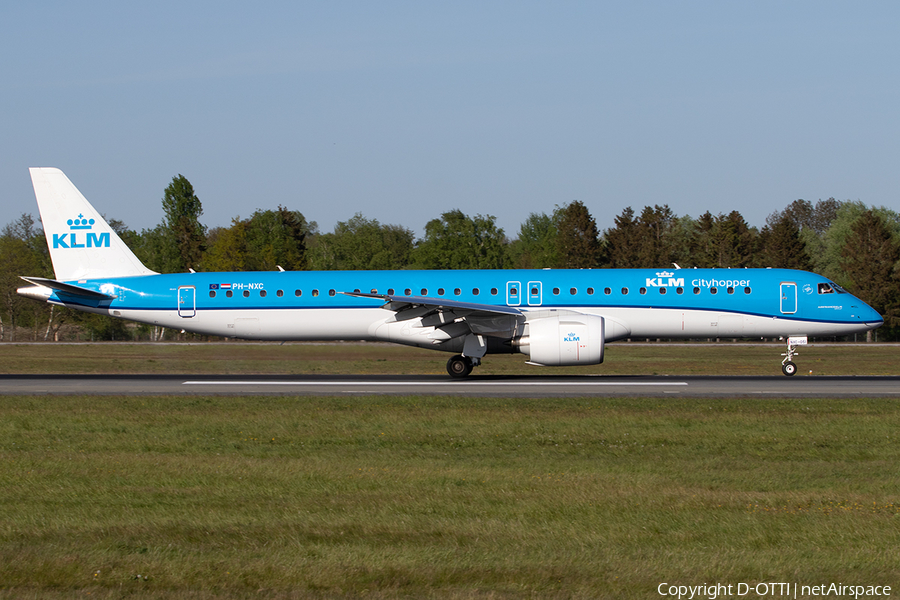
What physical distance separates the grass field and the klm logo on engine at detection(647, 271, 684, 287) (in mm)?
8402

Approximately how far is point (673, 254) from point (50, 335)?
2201 inches

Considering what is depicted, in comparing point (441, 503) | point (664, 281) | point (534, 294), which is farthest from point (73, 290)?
point (441, 503)

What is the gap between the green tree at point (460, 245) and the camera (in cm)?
7988

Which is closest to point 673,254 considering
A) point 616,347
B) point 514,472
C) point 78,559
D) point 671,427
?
point 616,347

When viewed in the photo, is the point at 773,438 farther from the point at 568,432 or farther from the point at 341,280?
the point at 341,280

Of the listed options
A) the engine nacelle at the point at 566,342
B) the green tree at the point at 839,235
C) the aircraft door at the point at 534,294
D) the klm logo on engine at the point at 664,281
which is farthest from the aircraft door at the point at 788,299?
the green tree at the point at 839,235

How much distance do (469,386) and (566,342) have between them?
328 centimetres

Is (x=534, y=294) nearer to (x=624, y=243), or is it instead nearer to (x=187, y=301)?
(x=187, y=301)

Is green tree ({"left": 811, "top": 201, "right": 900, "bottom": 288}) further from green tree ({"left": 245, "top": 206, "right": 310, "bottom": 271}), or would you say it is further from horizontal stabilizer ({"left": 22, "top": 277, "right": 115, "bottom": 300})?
horizontal stabilizer ({"left": 22, "top": 277, "right": 115, "bottom": 300})

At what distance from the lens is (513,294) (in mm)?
28188

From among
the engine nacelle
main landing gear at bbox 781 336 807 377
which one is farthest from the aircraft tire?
main landing gear at bbox 781 336 807 377

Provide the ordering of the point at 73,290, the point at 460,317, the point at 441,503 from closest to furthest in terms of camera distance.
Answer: the point at 441,503, the point at 460,317, the point at 73,290

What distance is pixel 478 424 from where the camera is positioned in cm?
1675

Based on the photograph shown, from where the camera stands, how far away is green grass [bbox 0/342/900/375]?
109ft
